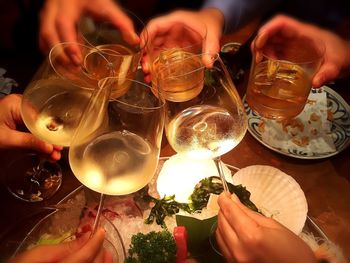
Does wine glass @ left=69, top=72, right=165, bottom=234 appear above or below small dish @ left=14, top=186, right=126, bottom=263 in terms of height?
above

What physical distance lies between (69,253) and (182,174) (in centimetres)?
41

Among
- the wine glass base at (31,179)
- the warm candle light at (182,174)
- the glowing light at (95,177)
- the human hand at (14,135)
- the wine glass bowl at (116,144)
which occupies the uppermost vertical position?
the wine glass bowl at (116,144)

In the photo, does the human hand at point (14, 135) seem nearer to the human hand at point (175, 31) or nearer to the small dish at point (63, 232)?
the small dish at point (63, 232)

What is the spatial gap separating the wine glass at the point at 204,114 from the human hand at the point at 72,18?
27cm

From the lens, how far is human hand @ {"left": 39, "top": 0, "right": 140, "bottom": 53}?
1017 mm

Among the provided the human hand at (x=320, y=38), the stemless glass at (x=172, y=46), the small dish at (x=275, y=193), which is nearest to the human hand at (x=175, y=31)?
the stemless glass at (x=172, y=46)

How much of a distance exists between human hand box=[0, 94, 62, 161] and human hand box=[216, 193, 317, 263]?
478mm

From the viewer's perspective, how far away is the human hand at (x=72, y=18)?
1017mm

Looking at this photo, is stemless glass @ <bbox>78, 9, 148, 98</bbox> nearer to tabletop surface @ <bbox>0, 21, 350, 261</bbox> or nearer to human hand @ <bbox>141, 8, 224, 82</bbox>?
human hand @ <bbox>141, 8, 224, 82</bbox>

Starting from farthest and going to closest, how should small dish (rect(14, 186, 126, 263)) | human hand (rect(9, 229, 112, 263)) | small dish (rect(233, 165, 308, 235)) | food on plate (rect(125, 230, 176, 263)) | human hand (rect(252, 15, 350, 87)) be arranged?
human hand (rect(252, 15, 350, 87)) < small dish (rect(233, 165, 308, 235)) < food on plate (rect(125, 230, 176, 263)) < small dish (rect(14, 186, 126, 263)) < human hand (rect(9, 229, 112, 263))

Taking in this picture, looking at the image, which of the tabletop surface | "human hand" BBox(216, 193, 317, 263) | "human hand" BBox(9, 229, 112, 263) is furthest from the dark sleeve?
"human hand" BBox(9, 229, 112, 263)

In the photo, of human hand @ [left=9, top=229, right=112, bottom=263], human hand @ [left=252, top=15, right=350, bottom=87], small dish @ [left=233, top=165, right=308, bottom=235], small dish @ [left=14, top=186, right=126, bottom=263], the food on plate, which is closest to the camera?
human hand @ [left=9, top=229, right=112, bottom=263]

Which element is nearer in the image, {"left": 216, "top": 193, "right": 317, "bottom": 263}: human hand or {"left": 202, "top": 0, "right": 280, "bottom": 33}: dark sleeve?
{"left": 216, "top": 193, "right": 317, "bottom": 263}: human hand

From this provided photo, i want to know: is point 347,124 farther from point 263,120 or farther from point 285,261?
point 285,261
